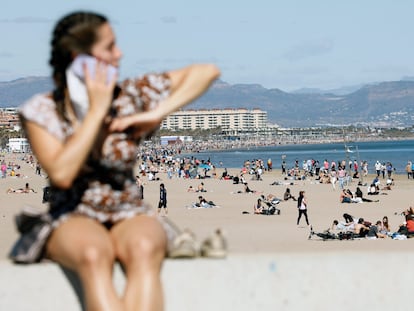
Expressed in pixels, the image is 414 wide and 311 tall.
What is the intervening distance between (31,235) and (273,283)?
883 mm

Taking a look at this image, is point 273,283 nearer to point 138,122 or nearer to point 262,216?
point 138,122

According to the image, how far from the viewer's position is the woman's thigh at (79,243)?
9.24 feet

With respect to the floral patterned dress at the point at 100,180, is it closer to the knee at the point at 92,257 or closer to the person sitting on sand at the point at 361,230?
the knee at the point at 92,257

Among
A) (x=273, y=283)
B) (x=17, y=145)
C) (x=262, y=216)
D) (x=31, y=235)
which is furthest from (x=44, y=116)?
(x=17, y=145)

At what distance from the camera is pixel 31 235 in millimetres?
3062

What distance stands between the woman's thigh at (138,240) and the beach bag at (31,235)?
240mm

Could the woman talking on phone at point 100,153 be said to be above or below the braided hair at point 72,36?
below

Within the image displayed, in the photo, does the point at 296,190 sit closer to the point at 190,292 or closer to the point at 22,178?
the point at 22,178

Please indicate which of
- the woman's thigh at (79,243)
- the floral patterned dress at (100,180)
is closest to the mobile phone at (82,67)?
the floral patterned dress at (100,180)

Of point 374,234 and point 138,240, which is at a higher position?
point 138,240

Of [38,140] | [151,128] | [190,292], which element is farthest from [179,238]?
[38,140]

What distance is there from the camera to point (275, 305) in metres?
3.13

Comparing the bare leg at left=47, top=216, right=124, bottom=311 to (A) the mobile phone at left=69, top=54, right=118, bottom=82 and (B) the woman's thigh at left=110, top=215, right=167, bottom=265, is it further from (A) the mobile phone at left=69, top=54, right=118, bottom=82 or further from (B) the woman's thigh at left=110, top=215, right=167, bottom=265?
(A) the mobile phone at left=69, top=54, right=118, bottom=82

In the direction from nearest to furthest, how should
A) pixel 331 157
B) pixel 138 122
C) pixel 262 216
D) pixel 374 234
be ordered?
pixel 138 122
pixel 374 234
pixel 262 216
pixel 331 157
